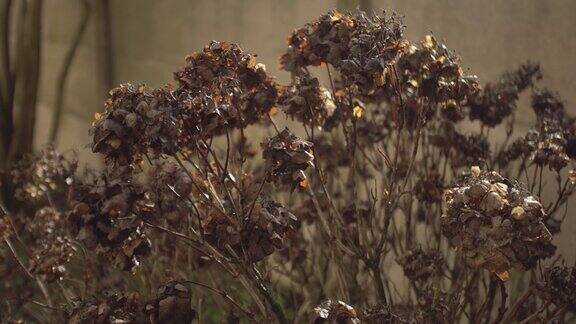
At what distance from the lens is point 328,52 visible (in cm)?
183

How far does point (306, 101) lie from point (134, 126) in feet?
1.52

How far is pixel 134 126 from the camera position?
158 cm

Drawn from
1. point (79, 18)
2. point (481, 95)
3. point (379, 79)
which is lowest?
point (379, 79)

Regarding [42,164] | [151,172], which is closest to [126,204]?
[151,172]

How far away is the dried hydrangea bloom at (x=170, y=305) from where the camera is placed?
1.61 meters

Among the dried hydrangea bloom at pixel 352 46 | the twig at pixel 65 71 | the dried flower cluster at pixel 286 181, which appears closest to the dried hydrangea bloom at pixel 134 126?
the dried flower cluster at pixel 286 181

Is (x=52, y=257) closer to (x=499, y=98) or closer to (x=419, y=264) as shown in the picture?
(x=419, y=264)

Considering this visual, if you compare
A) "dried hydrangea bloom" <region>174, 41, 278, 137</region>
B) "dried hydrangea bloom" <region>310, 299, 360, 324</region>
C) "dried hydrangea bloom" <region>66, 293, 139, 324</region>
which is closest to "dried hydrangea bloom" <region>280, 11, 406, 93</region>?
"dried hydrangea bloom" <region>174, 41, 278, 137</region>

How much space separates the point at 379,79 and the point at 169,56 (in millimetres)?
3199

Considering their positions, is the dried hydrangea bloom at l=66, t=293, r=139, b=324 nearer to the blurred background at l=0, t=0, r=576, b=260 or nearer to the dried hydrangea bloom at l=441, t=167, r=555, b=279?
the dried hydrangea bloom at l=441, t=167, r=555, b=279

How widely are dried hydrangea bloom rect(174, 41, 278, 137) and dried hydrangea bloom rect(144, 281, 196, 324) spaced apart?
0.32 meters

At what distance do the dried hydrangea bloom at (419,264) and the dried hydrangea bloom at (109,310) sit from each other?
2.29 ft

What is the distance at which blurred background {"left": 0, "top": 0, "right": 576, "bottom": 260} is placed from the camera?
2.49m

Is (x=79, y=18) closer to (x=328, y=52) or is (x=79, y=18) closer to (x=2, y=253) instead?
(x=2, y=253)
